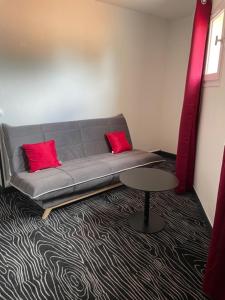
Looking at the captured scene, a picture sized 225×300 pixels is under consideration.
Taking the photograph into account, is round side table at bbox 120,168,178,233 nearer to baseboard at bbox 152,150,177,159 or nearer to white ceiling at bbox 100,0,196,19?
baseboard at bbox 152,150,177,159

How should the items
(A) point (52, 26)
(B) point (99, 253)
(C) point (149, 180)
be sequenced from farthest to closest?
1. (A) point (52, 26)
2. (C) point (149, 180)
3. (B) point (99, 253)

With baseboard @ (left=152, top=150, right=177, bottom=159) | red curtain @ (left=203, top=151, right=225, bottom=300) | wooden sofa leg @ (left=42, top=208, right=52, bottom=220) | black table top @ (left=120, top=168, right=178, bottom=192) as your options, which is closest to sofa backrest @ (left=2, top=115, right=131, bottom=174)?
wooden sofa leg @ (left=42, top=208, right=52, bottom=220)

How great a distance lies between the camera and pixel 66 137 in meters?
3.16

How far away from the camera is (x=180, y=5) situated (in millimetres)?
3363

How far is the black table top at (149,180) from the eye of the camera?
213cm

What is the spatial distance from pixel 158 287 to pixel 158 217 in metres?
0.90

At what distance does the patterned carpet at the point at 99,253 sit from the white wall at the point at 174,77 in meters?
1.94

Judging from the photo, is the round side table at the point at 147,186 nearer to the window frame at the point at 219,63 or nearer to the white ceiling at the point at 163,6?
the window frame at the point at 219,63

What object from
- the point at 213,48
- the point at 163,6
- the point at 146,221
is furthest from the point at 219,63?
the point at 163,6

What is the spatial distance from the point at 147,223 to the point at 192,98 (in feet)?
5.01

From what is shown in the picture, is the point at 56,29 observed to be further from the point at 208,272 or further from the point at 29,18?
the point at 208,272

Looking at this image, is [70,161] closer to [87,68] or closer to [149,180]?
[149,180]

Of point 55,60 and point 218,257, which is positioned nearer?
point 218,257

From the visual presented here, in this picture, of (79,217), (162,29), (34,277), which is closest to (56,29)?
(162,29)
